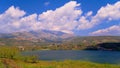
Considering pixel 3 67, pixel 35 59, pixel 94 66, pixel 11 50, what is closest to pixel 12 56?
pixel 11 50

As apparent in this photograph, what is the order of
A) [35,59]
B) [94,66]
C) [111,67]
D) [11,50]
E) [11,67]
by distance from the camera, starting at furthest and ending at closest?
1. [11,50]
2. [35,59]
3. [94,66]
4. [111,67]
5. [11,67]

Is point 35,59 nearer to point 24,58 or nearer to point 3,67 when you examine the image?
point 24,58

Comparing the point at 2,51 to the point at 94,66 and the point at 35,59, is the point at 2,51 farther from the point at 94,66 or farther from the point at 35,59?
the point at 94,66

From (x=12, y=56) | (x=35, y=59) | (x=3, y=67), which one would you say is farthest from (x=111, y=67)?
(x=12, y=56)

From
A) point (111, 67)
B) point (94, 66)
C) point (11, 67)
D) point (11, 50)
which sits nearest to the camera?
point (11, 67)

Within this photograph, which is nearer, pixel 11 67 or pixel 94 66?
pixel 11 67

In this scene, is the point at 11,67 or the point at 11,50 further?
the point at 11,50

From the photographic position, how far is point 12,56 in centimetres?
12225

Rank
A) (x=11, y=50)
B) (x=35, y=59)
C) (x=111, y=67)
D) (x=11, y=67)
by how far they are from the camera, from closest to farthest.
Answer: (x=11, y=67) → (x=111, y=67) → (x=35, y=59) → (x=11, y=50)

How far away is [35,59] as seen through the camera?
117438 mm

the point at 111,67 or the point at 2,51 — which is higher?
the point at 2,51

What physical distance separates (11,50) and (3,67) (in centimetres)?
10403

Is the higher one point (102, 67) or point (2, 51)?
point (2, 51)

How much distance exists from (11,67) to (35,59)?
9616 cm
